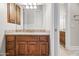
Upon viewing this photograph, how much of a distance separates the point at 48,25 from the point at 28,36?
1.82 ft

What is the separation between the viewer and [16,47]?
134 inches

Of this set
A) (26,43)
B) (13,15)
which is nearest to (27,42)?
(26,43)

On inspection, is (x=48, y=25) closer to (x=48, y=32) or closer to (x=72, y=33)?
(x=48, y=32)

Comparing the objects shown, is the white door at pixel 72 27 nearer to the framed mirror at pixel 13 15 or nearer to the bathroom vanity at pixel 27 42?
the bathroom vanity at pixel 27 42

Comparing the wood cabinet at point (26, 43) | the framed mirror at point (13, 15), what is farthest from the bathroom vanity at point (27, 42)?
the framed mirror at point (13, 15)

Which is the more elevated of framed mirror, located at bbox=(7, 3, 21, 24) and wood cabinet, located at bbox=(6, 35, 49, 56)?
framed mirror, located at bbox=(7, 3, 21, 24)

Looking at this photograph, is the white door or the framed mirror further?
the white door

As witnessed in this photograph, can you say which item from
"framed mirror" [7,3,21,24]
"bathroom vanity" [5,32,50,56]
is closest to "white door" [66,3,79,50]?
"bathroom vanity" [5,32,50,56]

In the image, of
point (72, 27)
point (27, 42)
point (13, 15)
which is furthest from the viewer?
point (72, 27)

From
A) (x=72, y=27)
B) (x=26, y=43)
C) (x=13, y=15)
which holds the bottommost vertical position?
(x=26, y=43)

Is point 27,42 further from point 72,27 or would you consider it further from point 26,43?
point 72,27

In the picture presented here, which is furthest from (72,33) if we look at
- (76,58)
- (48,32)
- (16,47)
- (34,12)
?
(76,58)

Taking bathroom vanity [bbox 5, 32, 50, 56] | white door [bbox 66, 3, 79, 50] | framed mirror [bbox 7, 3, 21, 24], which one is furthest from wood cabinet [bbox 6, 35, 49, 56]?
white door [bbox 66, 3, 79, 50]

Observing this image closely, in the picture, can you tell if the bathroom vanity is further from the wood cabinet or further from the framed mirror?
the framed mirror
